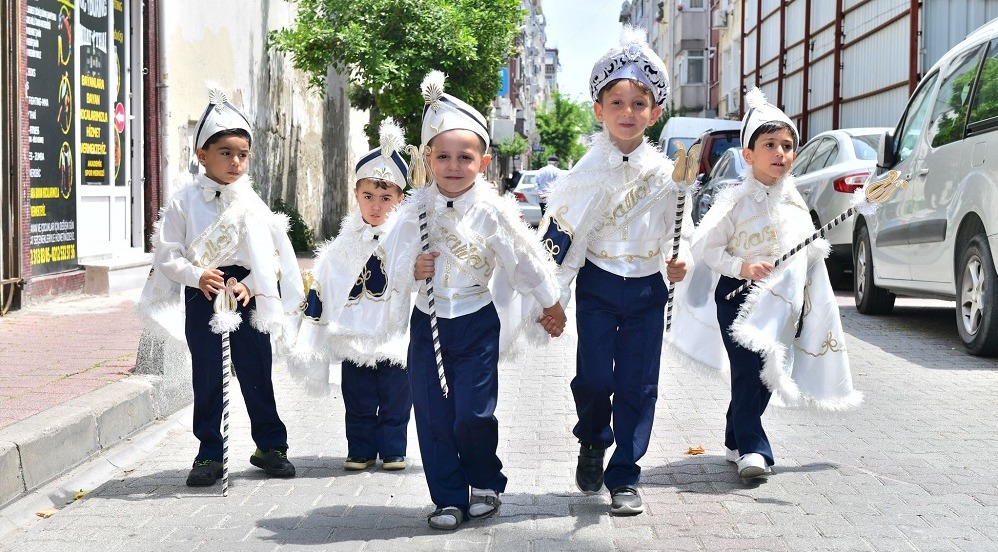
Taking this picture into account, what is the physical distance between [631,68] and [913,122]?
19.1 feet

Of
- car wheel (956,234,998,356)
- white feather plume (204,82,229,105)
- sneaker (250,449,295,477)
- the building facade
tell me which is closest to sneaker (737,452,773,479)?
sneaker (250,449,295,477)

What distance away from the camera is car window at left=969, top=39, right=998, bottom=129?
8.20 meters

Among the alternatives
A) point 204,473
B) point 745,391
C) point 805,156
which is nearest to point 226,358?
point 204,473

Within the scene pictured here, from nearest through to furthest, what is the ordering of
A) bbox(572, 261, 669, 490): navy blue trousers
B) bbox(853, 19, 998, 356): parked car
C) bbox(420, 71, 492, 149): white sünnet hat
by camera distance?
1. bbox(420, 71, 492, 149): white sünnet hat
2. bbox(572, 261, 669, 490): navy blue trousers
3. bbox(853, 19, 998, 356): parked car

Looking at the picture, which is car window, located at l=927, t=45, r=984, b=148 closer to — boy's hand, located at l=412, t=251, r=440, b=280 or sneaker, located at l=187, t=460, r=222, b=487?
boy's hand, located at l=412, t=251, r=440, b=280

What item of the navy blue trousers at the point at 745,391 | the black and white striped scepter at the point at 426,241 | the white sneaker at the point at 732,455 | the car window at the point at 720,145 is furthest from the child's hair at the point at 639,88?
the car window at the point at 720,145

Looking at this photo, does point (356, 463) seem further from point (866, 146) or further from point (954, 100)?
point (866, 146)

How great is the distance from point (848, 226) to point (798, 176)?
69.2 inches

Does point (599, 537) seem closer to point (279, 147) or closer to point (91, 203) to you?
point (91, 203)

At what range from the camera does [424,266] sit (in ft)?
14.5

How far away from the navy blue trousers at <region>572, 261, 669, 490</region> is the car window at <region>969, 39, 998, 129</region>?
4.46 meters

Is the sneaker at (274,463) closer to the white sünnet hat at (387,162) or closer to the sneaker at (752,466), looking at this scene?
the white sünnet hat at (387,162)

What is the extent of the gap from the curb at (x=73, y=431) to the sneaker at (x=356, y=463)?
1279 mm

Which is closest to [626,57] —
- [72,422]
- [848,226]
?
[72,422]
